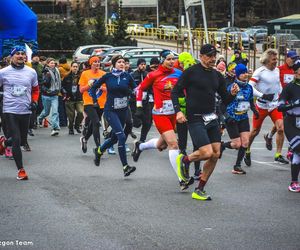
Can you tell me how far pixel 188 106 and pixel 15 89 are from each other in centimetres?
272

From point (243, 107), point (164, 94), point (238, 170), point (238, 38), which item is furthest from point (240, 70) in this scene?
point (238, 38)

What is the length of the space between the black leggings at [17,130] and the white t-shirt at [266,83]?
12.2ft

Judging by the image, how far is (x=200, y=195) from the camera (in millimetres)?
9953

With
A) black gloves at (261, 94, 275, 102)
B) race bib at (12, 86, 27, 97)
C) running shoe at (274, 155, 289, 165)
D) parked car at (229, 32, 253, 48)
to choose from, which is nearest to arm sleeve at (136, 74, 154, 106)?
race bib at (12, 86, 27, 97)

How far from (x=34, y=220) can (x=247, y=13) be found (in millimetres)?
85799

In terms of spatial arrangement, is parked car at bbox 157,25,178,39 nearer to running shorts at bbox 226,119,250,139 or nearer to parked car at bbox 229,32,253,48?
parked car at bbox 229,32,253,48

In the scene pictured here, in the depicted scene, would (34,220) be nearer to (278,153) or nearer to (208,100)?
(208,100)

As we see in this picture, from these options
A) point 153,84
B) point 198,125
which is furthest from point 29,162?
point 198,125

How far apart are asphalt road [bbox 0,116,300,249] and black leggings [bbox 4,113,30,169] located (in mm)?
376

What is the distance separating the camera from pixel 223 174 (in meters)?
12.3

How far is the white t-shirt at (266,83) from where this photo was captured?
13062mm

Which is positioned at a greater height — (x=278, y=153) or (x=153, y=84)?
(x=153, y=84)

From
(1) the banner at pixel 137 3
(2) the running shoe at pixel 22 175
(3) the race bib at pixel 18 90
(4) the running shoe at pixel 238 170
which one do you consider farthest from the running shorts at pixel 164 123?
(1) the banner at pixel 137 3

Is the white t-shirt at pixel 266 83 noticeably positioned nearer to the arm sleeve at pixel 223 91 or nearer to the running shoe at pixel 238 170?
the running shoe at pixel 238 170
